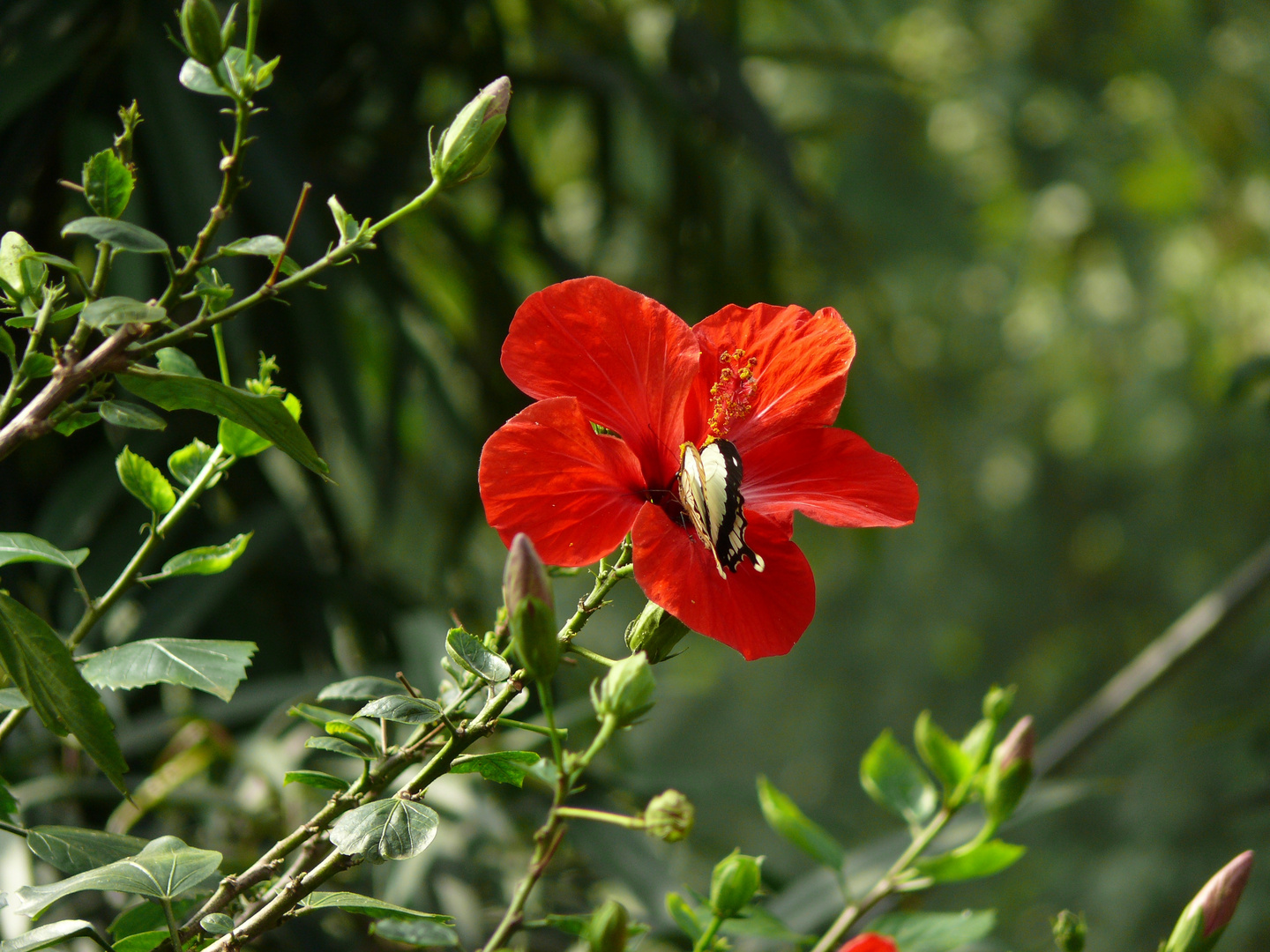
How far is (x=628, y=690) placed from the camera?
25 centimetres

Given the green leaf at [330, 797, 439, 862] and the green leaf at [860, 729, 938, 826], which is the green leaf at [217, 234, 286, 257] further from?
the green leaf at [860, 729, 938, 826]

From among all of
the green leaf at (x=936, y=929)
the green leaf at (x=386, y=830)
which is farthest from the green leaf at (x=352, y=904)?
the green leaf at (x=936, y=929)

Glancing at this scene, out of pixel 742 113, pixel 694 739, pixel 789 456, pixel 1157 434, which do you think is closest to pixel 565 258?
pixel 742 113

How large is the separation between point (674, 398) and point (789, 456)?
44mm

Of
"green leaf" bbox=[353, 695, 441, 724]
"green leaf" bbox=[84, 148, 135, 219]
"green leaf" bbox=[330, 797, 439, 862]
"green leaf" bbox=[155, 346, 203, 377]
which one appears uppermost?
"green leaf" bbox=[84, 148, 135, 219]

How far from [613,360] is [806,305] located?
1.96m

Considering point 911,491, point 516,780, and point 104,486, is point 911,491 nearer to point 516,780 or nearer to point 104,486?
point 516,780

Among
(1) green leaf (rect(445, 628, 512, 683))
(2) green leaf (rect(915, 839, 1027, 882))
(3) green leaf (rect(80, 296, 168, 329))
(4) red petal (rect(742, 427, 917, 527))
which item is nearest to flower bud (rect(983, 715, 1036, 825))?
(2) green leaf (rect(915, 839, 1027, 882))

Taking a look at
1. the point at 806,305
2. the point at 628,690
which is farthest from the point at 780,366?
the point at 806,305

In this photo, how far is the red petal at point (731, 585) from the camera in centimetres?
28

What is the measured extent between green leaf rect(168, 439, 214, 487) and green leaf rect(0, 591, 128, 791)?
0.24 ft

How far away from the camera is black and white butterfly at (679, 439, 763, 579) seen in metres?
0.28

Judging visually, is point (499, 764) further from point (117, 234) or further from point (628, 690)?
point (117, 234)

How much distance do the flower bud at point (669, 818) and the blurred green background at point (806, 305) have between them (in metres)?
0.26
